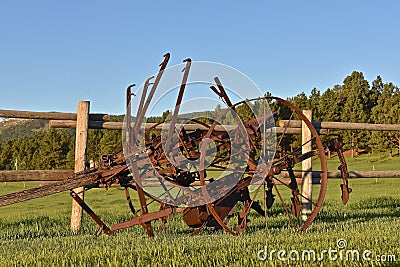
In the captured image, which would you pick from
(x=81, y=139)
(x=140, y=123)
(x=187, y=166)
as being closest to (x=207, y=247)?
(x=187, y=166)

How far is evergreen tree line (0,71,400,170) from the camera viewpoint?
48.3 metres

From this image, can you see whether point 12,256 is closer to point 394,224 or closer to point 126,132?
point 126,132

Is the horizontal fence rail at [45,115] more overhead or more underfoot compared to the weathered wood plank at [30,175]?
more overhead

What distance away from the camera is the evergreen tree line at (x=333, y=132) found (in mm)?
48281

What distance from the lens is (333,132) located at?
45.5 metres

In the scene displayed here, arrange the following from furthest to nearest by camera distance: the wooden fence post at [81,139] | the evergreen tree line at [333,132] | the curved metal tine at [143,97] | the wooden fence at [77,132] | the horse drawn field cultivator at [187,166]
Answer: the evergreen tree line at [333,132] < the wooden fence post at [81,139] < the wooden fence at [77,132] < the curved metal tine at [143,97] < the horse drawn field cultivator at [187,166]

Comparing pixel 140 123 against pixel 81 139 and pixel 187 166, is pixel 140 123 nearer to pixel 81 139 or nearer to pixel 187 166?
pixel 187 166

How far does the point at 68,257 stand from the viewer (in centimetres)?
455

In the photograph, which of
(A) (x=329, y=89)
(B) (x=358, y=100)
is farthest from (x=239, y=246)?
(A) (x=329, y=89)

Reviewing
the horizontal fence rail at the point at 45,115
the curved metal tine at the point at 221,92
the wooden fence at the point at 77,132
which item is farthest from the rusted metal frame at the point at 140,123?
the horizontal fence rail at the point at 45,115

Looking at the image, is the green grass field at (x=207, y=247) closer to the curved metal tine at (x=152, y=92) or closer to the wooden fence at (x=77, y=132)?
the wooden fence at (x=77, y=132)

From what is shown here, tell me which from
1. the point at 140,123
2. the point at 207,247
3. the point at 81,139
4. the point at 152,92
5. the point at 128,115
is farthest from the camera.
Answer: the point at 81,139

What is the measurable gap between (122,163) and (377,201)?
771cm

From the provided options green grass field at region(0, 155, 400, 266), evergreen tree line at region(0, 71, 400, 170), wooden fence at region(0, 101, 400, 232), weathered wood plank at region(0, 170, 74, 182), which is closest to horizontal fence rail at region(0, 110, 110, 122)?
wooden fence at region(0, 101, 400, 232)
